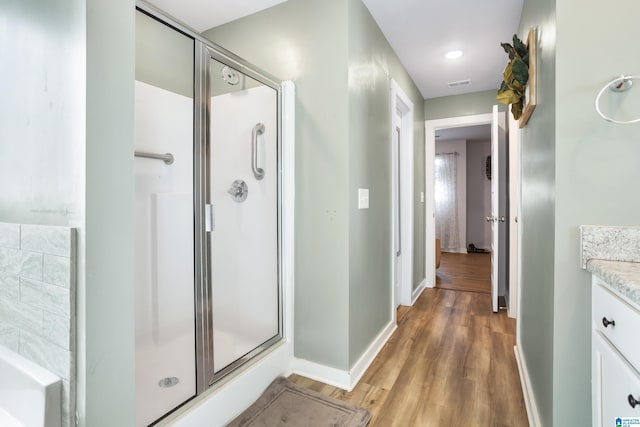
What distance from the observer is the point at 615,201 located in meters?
1.08

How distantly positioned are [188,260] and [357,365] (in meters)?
1.23

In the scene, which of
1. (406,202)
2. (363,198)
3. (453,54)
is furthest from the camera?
(406,202)

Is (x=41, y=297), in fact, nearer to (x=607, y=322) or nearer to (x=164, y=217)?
(x=164, y=217)

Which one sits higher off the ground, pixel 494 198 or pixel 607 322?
pixel 494 198

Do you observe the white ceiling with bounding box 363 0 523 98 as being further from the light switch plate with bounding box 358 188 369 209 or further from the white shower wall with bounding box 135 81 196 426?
the white shower wall with bounding box 135 81 196 426

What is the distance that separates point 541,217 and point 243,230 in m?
1.54

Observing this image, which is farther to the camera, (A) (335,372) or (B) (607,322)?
(A) (335,372)

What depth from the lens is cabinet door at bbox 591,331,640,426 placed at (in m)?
0.77

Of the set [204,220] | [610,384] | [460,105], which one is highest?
[460,105]

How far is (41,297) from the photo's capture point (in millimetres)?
956

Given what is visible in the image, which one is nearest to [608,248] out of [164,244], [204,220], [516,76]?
[516,76]

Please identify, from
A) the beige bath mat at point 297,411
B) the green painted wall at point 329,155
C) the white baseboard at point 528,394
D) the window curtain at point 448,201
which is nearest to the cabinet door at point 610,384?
the white baseboard at point 528,394

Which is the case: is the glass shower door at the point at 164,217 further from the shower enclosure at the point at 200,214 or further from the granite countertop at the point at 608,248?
the granite countertop at the point at 608,248

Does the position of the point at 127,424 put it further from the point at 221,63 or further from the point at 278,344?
the point at 221,63
